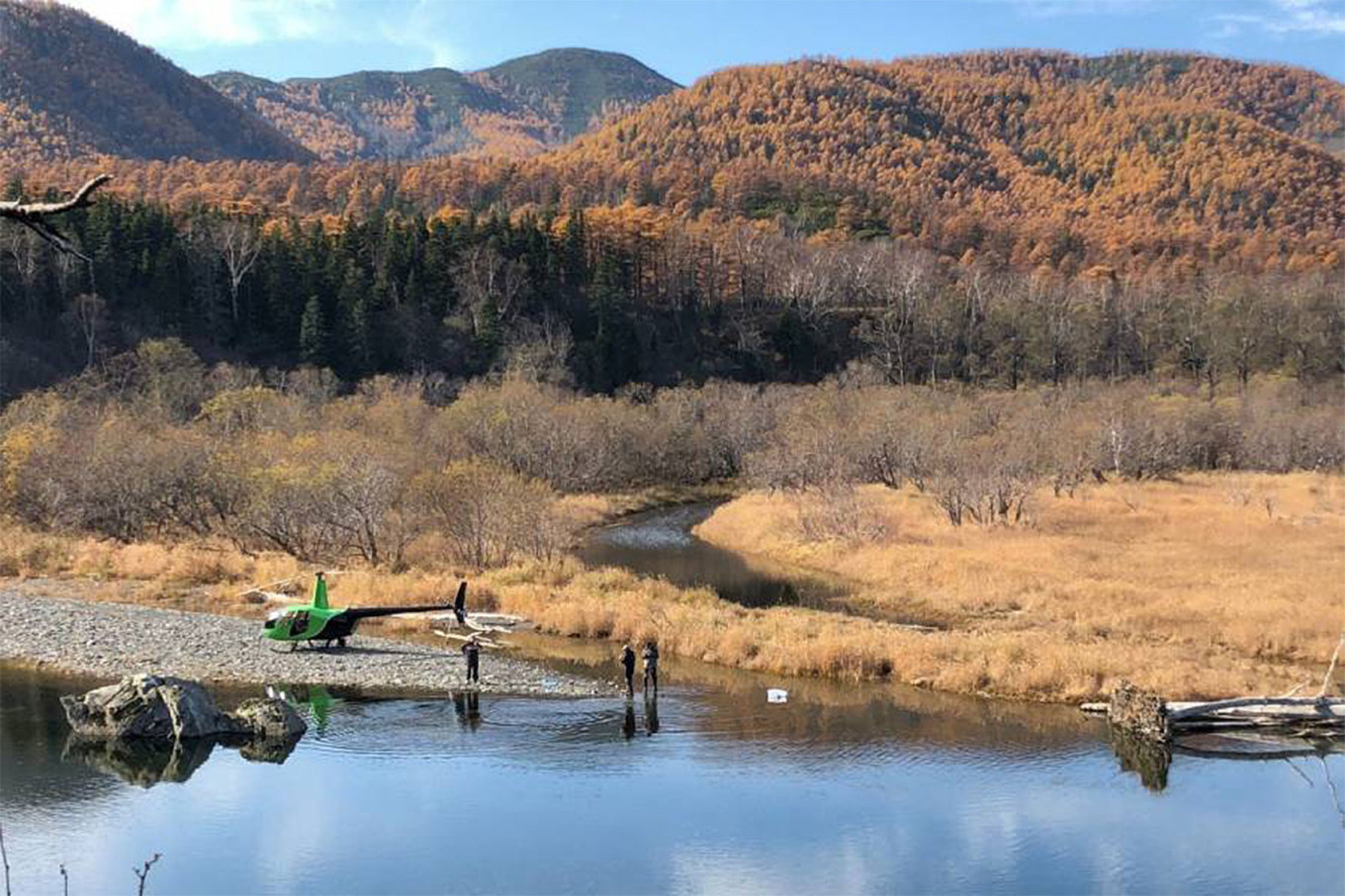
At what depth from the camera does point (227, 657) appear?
3400 cm

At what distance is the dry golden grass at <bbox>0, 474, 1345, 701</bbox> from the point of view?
3281 cm

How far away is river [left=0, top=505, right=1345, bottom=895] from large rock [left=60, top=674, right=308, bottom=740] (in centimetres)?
66

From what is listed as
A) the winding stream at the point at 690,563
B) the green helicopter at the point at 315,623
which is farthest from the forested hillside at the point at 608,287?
the green helicopter at the point at 315,623

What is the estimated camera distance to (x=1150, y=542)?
52312 mm

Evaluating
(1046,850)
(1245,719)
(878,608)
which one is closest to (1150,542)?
(878,608)

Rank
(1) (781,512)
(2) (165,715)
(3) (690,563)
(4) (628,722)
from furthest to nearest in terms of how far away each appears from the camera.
A: 1. (1) (781,512)
2. (3) (690,563)
3. (4) (628,722)
4. (2) (165,715)

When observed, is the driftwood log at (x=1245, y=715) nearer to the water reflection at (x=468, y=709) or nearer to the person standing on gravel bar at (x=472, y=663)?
the water reflection at (x=468, y=709)

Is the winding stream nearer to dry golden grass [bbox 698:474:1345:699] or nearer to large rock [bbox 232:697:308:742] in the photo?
dry golden grass [bbox 698:474:1345:699]

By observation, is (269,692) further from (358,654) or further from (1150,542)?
(1150,542)

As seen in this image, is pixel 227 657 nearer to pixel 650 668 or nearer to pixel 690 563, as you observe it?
pixel 650 668

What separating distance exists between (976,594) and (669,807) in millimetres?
23737

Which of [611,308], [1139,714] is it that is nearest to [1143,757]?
[1139,714]

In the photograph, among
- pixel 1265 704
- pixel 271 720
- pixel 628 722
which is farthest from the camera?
pixel 628 722

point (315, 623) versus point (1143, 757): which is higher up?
point (315, 623)
